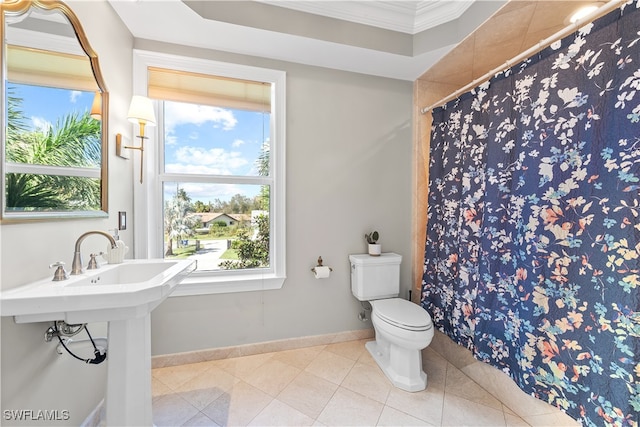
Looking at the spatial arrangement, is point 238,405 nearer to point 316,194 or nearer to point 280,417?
point 280,417

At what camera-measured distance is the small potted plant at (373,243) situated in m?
2.07

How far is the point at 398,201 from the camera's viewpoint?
7.39 feet

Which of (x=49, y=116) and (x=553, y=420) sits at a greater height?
(x=49, y=116)

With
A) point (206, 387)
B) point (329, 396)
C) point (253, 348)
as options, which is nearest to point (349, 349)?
point (329, 396)

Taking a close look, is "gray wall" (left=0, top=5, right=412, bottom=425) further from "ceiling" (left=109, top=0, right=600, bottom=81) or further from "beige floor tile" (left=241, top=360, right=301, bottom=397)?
"beige floor tile" (left=241, top=360, right=301, bottom=397)

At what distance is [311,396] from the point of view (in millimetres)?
1532

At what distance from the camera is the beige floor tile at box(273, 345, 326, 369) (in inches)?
73.0

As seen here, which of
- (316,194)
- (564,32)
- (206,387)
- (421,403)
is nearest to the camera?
(564,32)

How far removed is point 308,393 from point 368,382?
40 cm

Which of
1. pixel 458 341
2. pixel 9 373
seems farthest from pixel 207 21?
pixel 458 341

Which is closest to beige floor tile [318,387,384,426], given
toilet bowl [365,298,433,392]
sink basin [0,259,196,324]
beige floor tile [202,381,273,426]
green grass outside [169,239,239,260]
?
toilet bowl [365,298,433,392]

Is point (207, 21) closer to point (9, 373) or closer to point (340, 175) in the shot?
point (340, 175)

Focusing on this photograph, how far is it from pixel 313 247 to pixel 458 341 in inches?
48.6

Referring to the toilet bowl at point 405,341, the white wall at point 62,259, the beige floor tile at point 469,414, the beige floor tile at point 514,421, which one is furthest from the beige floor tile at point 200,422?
the beige floor tile at point 514,421
